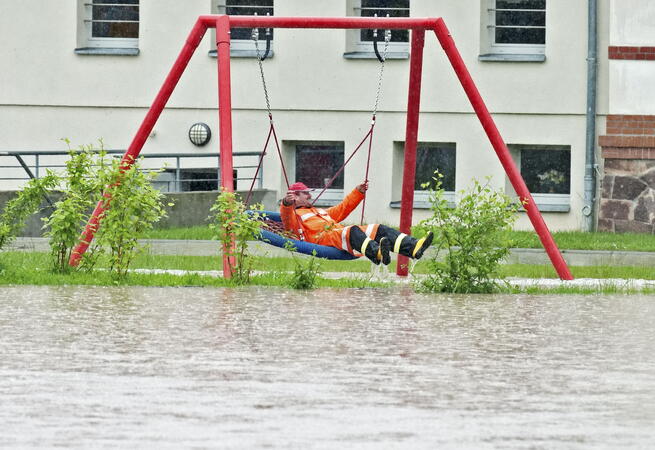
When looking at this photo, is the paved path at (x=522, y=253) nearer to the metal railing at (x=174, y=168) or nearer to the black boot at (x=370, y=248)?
the black boot at (x=370, y=248)

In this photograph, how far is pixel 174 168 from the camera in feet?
83.0

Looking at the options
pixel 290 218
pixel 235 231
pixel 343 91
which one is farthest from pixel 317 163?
pixel 235 231

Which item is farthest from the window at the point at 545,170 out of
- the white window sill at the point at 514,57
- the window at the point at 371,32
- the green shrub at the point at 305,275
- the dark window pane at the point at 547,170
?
the green shrub at the point at 305,275

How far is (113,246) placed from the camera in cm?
1552

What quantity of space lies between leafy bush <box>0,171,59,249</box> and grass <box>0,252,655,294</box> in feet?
1.14

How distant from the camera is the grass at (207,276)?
602 inches

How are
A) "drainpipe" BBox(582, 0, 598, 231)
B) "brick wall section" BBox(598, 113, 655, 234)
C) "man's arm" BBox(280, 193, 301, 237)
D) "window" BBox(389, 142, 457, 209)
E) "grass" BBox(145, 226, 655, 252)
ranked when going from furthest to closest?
"window" BBox(389, 142, 457, 209) → "drainpipe" BBox(582, 0, 598, 231) → "brick wall section" BBox(598, 113, 655, 234) → "grass" BBox(145, 226, 655, 252) → "man's arm" BBox(280, 193, 301, 237)

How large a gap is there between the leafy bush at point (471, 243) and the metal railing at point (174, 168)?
10027 millimetres

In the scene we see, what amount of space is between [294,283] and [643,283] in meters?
3.35

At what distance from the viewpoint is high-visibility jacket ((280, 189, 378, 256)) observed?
54.2ft

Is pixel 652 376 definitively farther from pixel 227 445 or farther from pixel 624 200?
pixel 624 200

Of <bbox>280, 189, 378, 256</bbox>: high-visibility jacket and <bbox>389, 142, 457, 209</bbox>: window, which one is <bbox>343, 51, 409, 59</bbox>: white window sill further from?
<bbox>280, 189, 378, 256</bbox>: high-visibility jacket

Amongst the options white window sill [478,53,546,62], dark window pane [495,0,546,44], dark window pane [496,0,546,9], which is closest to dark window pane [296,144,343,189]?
white window sill [478,53,546,62]

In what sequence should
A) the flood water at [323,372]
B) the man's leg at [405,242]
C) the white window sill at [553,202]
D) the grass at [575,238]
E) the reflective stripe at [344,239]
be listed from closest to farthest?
the flood water at [323,372] → the man's leg at [405,242] → the reflective stripe at [344,239] → the grass at [575,238] → the white window sill at [553,202]
